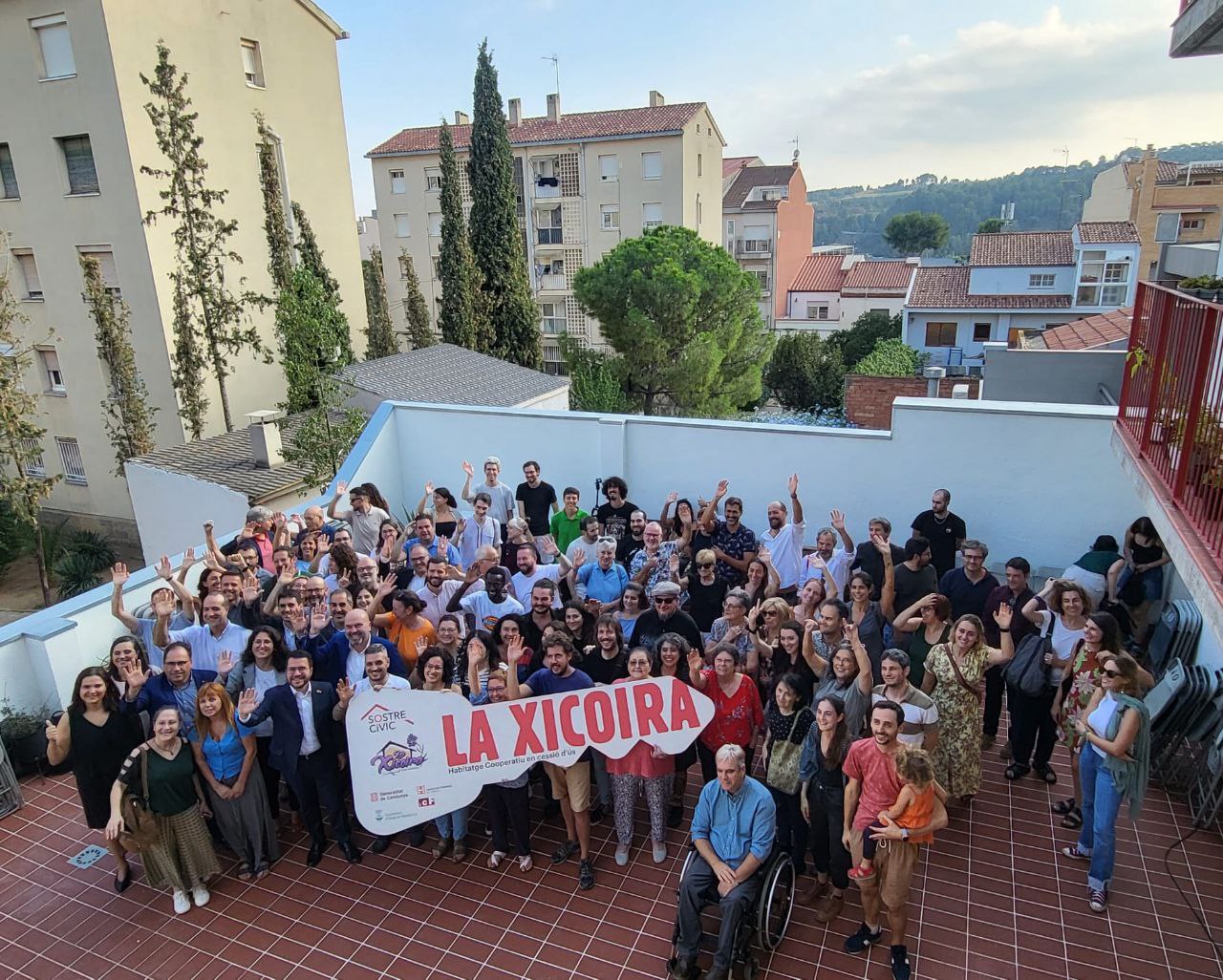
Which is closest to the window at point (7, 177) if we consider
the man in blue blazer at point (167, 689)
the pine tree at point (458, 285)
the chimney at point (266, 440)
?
the pine tree at point (458, 285)

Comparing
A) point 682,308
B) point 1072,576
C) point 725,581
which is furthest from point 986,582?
point 682,308

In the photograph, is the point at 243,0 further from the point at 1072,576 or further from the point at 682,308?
the point at 1072,576

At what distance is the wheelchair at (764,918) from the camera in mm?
4426

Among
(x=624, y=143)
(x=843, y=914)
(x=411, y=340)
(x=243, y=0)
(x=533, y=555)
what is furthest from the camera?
(x=624, y=143)

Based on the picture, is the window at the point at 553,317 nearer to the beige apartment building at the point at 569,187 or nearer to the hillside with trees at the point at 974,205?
the beige apartment building at the point at 569,187

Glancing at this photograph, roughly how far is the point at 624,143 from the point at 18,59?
2503 centimetres

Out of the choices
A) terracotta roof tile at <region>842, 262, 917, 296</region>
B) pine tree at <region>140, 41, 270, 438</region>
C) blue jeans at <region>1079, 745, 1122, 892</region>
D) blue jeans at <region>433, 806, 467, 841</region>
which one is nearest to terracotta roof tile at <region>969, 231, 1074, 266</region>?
terracotta roof tile at <region>842, 262, 917, 296</region>

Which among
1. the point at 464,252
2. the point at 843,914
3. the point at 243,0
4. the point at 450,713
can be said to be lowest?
the point at 843,914

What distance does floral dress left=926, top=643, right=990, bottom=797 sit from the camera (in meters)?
5.16

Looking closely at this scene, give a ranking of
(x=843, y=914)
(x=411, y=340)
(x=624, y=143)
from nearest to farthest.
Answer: (x=843, y=914), (x=411, y=340), (x=624, y=143)

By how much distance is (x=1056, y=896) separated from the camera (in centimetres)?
496

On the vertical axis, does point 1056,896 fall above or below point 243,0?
below

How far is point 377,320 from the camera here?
109 feet

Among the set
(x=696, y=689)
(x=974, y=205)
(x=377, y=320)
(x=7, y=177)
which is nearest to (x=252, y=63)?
(x=7, y=177)
